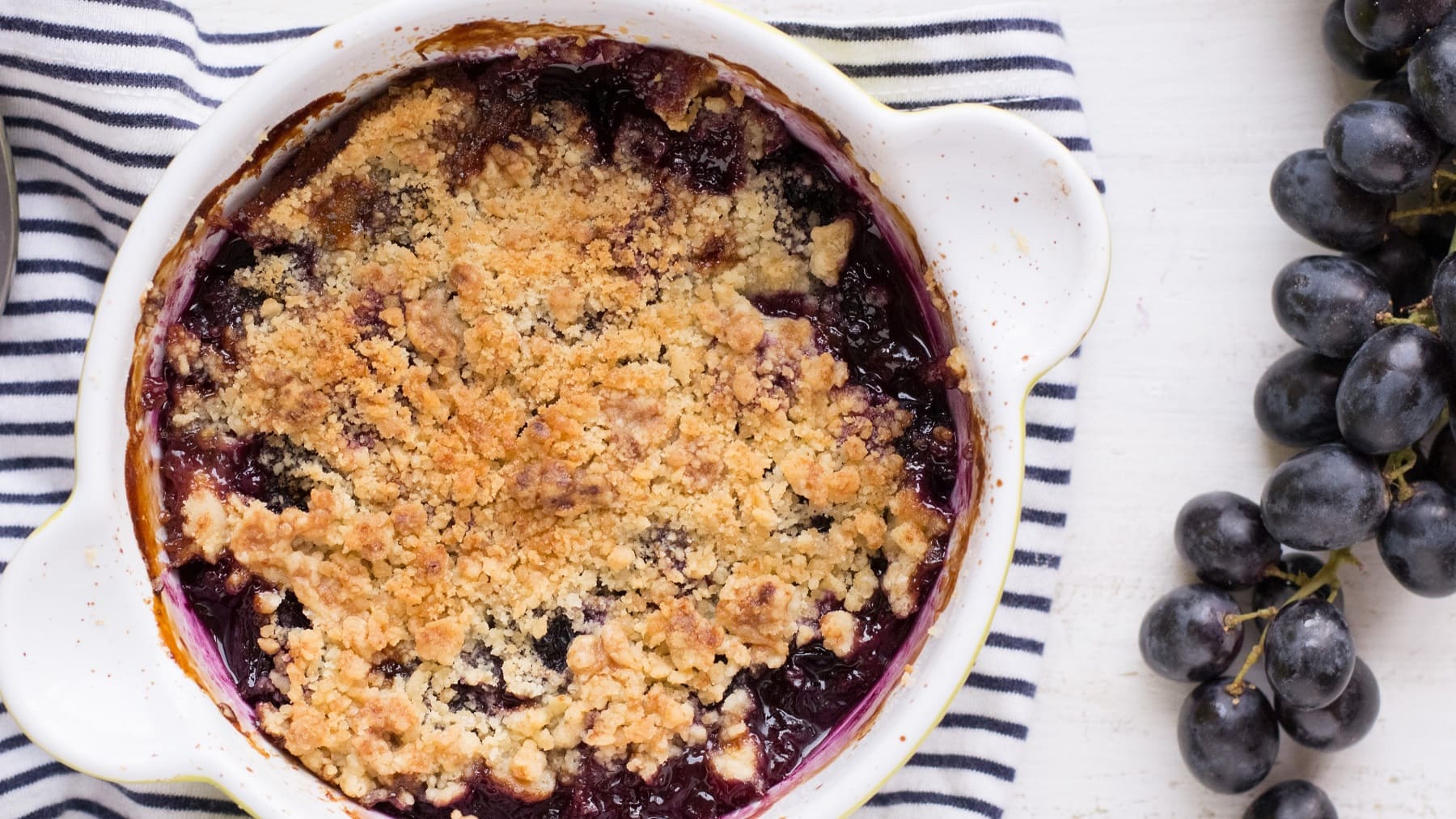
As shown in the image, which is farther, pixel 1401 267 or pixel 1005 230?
pixel 1401 267

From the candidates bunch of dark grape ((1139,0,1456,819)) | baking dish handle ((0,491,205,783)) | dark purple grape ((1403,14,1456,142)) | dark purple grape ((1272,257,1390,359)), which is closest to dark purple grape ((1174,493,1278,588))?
bunch of dark grape ((1139,0,1456,819))

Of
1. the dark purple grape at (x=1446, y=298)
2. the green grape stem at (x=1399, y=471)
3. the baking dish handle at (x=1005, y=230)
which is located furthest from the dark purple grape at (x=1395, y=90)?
the baking dish handle at (x=1005, y=230)

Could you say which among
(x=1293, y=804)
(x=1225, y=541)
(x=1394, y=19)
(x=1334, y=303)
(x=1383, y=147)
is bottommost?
(x=1293, y=804)

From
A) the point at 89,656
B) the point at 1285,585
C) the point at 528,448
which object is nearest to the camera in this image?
the point at 89,656

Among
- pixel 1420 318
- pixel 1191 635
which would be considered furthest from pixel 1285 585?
pixel 1420 318

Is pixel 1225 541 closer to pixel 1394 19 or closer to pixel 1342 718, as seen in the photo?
pixel 1342 718

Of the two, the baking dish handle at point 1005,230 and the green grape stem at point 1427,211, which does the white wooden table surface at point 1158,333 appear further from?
the baking dish handle at point 1005,230
